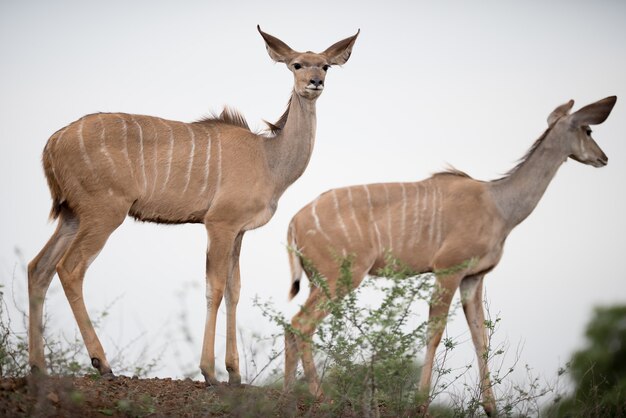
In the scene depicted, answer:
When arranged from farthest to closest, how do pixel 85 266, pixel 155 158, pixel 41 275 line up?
pixel 155 158
pixel 41 275
pixel 85 266

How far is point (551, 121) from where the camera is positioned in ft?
28.5

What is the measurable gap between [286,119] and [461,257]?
6.36ft

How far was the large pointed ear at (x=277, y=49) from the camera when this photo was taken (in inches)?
318

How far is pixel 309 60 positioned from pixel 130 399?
128 inches

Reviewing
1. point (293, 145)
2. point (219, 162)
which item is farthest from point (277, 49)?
point (219, 162)

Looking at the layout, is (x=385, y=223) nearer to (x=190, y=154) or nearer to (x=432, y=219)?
(x=432, y=219)

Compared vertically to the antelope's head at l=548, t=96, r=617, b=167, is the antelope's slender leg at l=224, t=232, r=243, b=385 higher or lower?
lower

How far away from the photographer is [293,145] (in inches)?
316

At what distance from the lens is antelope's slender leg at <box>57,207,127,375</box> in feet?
22.6

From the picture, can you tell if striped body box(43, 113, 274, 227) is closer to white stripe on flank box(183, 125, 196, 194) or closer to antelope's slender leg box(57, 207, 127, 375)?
white stripe on flank box(183, 125, 196, 194)

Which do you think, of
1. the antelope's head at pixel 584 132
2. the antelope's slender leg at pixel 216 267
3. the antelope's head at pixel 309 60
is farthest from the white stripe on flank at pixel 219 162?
the antelope's head at pixel 584 132

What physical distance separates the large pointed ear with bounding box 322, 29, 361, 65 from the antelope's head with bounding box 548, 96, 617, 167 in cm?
199

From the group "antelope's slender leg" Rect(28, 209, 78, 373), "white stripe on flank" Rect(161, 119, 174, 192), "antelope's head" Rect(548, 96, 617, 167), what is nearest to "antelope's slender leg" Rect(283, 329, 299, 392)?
"white stripe on flank" Rect(161, 119, 174, 192)

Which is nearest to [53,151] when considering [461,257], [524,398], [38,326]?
[38,326]
